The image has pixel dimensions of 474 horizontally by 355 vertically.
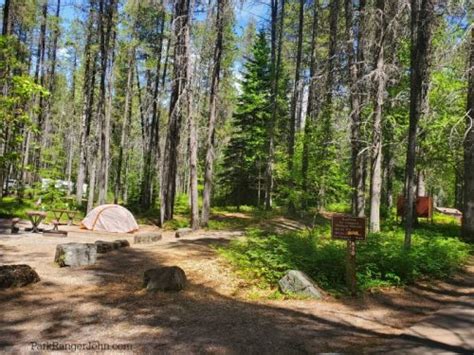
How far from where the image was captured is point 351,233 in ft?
21.8

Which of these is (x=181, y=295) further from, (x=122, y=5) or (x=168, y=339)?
(x=122, y=5)

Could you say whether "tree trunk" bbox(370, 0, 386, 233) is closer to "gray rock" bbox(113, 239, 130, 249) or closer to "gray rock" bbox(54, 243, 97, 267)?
"gray rock" bbox(113, 239, 130, 249)

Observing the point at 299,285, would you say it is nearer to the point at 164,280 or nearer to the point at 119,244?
the point at 164,280

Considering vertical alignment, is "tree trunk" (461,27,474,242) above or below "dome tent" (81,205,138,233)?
above

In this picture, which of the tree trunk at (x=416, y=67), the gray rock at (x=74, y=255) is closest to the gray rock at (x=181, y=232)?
the gray rock at (x=74, y=255)

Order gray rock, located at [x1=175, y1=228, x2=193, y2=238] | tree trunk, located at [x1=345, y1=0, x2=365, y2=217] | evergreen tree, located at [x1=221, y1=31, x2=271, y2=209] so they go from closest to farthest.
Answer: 1. tree trunk, located at [x1=345, y1=0, x2=365, y2=217]
2. gray rock, located at [x1=175, y1=228, x2=193, y2=238]
3. evergreen tree, located at [x1=221, y1=31, x2=271, y2=209]

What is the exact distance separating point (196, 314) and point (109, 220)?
36.8 feet

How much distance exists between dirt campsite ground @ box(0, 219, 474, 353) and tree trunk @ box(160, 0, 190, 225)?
9008 mm

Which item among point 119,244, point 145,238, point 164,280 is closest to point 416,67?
point 164,280

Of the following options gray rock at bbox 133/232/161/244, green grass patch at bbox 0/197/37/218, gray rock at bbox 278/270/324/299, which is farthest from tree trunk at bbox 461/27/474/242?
green grass patch at bbox 0/197/37/218

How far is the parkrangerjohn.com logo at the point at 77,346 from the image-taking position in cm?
431

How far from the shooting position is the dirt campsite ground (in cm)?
453

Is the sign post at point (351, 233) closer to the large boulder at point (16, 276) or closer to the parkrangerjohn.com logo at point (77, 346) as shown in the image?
the parkrangerjohn.com logo at point (77, 346)

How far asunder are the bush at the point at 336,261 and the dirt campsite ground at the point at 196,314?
0.34m
